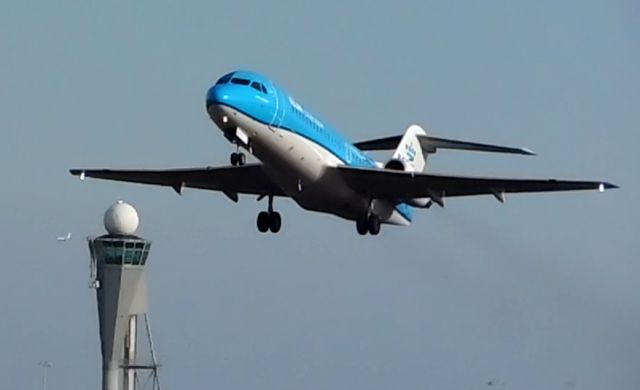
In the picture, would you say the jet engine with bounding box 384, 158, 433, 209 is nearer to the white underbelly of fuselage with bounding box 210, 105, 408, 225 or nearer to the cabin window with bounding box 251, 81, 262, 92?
the white underbelly of fuselage with bounding box 210, 105, 408, 225

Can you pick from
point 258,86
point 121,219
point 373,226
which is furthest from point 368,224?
point 121,219

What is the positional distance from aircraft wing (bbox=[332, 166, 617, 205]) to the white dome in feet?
154

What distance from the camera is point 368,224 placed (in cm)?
7444

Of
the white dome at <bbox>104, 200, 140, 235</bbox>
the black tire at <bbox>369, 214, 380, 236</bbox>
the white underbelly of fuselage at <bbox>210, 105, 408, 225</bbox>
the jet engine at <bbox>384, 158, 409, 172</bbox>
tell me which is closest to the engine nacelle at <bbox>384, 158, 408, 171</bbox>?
the jet engine at <bbox>384, 158, 409, 172</bbox>

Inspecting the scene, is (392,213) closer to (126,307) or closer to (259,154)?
(259,154)

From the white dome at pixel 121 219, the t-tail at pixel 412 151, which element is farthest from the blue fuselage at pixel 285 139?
the white dome at pixel 121 219

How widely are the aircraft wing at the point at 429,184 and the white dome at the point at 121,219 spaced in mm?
46955

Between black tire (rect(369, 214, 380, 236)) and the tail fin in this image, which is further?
the tail fin

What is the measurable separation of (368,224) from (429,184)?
112 inches

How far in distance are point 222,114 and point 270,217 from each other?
35.0 feet

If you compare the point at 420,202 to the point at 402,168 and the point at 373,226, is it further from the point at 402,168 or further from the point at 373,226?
Answer: the point at 373,226

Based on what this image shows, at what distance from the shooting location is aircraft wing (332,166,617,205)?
Result: 72.1m

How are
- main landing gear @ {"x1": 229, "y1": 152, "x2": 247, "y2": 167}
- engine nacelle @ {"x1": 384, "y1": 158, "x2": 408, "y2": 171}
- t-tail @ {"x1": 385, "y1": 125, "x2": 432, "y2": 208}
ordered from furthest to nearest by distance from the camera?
1. t-tail @ {"x1": 385, "y1": 125, "x2": 432, "y2": 208}
2. engine nacelle @ {"x1": 384, "y1": 158, "x2": 408, "y2": 171}
3. main landing gear @ {"x1": 229, "y1": 152, "x2": 247, "y2": 167}

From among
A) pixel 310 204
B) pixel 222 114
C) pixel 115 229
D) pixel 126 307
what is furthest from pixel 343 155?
pixel 126 307
